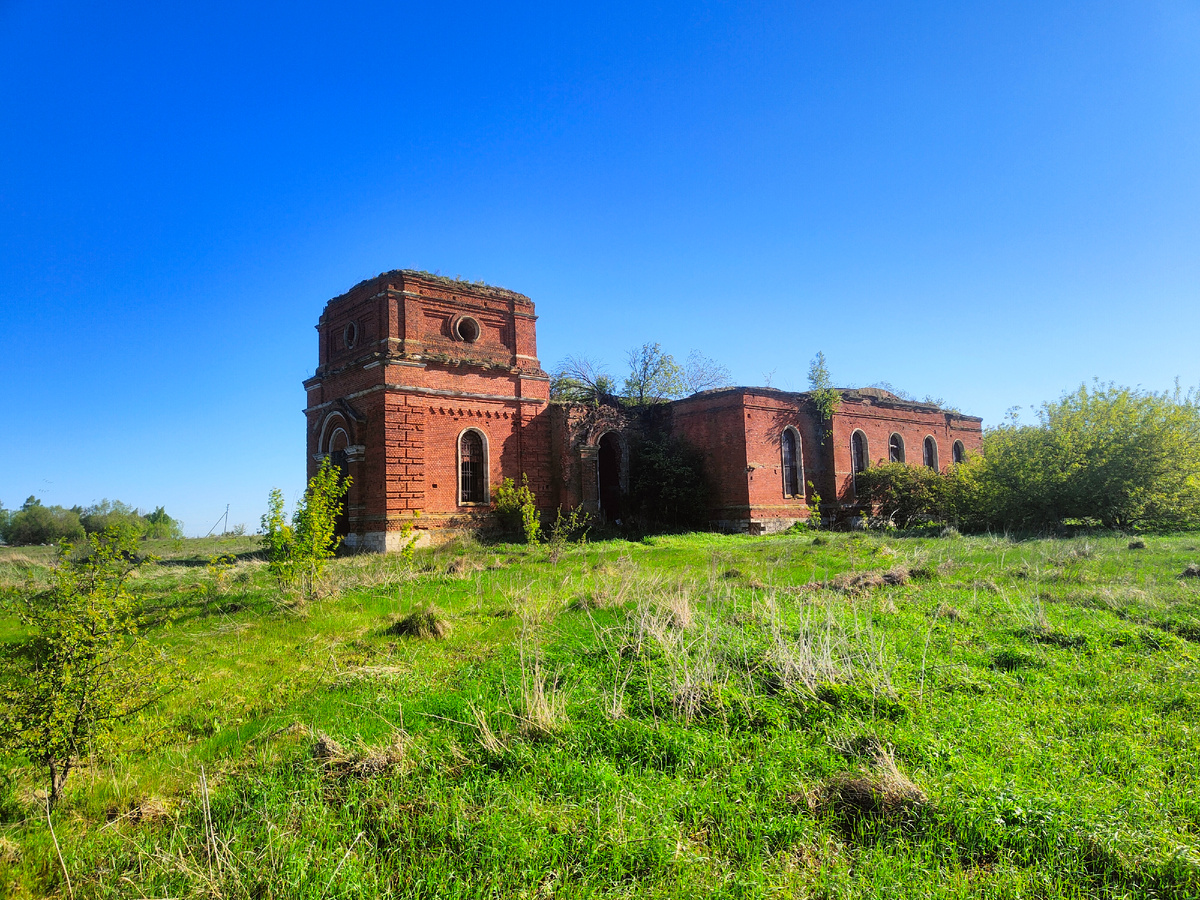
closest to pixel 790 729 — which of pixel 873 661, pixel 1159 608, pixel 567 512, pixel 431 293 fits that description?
pixel 873 661

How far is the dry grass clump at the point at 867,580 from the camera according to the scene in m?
9.06

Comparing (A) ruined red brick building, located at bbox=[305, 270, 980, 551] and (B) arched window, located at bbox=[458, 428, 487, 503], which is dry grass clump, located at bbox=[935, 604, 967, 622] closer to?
(A) ruined red brick building, located at bbox=[305, 270, 980, 551]

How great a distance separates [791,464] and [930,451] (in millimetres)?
10223

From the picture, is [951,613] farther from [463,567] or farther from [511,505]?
→ [511,505]

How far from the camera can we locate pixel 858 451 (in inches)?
1049

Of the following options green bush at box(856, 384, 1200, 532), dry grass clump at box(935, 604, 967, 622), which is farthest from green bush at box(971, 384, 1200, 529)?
dry grass clump at box(935, 604, 967, 622)

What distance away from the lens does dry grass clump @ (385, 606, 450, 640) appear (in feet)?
24.8

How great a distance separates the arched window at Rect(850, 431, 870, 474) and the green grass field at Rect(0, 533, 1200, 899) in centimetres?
1905

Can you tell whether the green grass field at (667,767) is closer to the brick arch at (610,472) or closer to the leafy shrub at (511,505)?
the leafy shrub at (511,505)

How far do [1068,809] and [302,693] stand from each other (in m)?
5.98

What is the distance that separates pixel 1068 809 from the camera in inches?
127

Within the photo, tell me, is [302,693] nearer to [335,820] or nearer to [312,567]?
[335,820]

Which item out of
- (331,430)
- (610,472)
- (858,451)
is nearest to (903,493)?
(858,451)

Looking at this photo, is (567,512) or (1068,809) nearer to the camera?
(1068,809)
